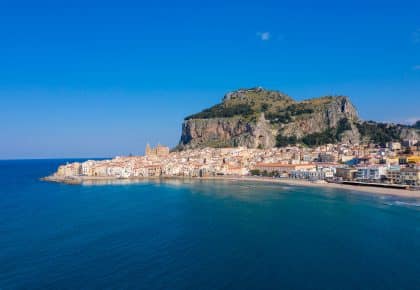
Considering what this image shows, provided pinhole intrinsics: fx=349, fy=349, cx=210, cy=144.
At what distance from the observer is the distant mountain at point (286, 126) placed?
9438cm

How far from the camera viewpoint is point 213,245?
63.7 feet

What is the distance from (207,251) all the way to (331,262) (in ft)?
20.2

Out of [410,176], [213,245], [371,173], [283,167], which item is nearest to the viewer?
[213,245]

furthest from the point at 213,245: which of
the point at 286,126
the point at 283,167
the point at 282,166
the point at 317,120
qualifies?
the point at 317,120

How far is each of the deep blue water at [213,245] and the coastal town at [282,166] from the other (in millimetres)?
16693

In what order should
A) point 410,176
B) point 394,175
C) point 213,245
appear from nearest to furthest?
1. point 213,245
2. point 410,176
3. point 394,175

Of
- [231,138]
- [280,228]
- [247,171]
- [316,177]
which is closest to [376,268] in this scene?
[280,228]

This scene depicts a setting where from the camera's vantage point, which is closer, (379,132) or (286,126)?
(379,132)

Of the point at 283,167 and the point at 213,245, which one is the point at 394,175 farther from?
the point at 213,245

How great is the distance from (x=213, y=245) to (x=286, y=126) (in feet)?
273

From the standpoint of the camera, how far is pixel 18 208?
107 ft

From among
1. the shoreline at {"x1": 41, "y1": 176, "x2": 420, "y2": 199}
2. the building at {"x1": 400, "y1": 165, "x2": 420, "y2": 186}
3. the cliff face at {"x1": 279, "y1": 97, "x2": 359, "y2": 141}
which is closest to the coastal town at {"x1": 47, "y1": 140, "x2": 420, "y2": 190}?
the building at {"x1": 400, "y1": 165, "x2": 420, "y2": 186}

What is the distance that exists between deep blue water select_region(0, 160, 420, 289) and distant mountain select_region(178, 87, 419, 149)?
61.7m

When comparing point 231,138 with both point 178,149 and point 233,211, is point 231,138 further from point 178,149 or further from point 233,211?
point 233,211
